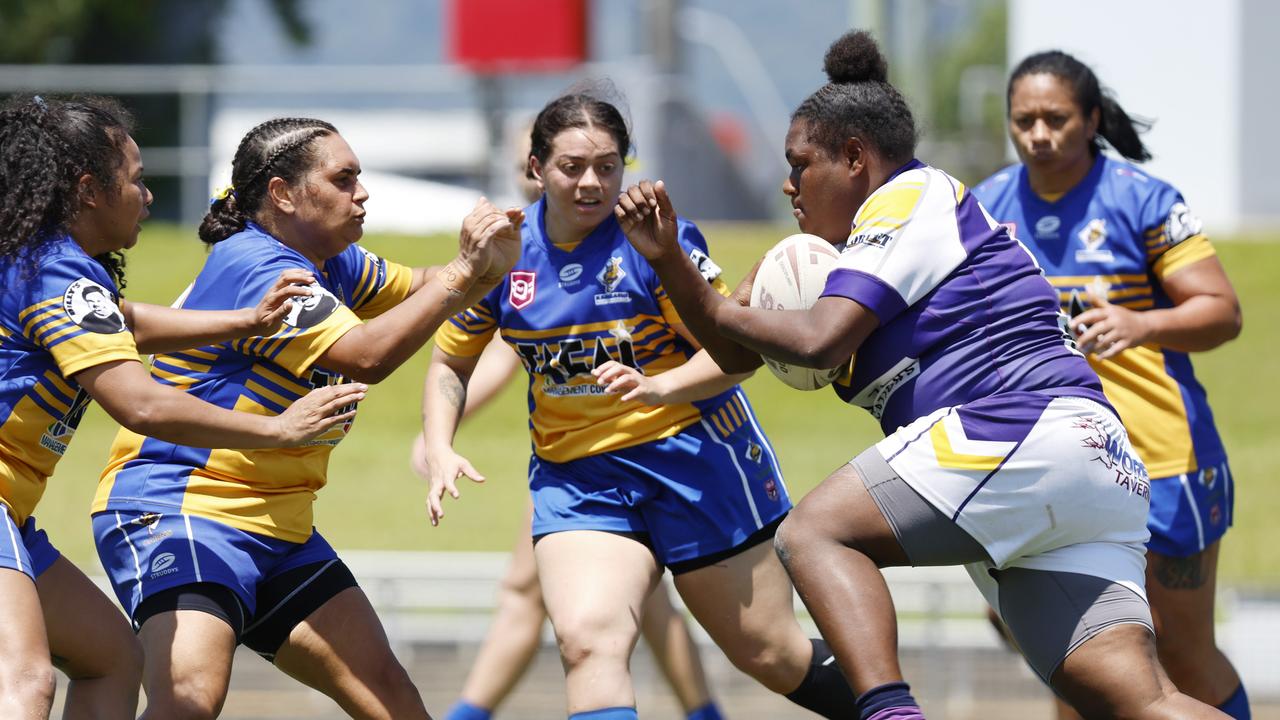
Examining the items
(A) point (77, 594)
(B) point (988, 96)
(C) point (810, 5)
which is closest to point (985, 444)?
(A) point (77, 594)

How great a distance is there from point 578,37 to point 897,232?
17.7m

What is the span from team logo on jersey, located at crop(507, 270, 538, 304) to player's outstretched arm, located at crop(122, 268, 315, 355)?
0.84 meters

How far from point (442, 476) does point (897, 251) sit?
1573 millimetres

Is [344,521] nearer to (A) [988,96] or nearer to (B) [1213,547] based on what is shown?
(B) [1213,547]

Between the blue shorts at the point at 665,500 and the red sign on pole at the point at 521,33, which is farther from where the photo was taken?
the red sign on pole at the point at 521,33

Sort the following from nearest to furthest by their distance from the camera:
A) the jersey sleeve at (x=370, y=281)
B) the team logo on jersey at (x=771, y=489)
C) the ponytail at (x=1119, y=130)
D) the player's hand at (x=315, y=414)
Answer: the player's hand at (x=315, y=414) → the jersey sleeve at (x=370, y=281) → the team logo on jersey at (x=771, y=489) → the ponytail at (x=1119, y=130)

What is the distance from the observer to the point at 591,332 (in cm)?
484

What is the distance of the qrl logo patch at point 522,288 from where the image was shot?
16.1 ft

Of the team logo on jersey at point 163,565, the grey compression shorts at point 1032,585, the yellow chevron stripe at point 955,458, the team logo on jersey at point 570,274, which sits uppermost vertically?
the team logo on jersey at point 570,274

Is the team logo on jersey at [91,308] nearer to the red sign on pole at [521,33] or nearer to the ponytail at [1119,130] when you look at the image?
the ponytail at [1119,130]

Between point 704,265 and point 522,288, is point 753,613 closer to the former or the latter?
point 704,265

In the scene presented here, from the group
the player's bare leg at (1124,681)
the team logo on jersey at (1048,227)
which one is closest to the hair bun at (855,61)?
the team logo on jersey at (1048,227)

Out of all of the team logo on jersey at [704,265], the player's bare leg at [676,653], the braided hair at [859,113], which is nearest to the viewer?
the braided hair at [859,113]

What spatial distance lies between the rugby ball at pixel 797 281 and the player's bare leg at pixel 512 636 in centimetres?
222
